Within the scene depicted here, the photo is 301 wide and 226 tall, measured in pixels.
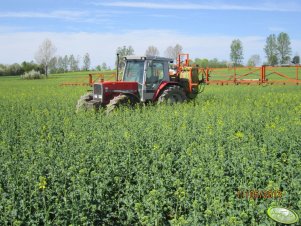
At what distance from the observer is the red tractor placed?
11922 mm

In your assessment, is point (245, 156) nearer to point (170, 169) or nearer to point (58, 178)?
point (170, 169)

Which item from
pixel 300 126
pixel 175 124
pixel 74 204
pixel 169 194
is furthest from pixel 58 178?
pixel 300 126

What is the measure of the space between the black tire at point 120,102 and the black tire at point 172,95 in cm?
105

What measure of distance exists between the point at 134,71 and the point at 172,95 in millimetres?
1507

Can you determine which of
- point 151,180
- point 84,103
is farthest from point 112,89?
point 151,180

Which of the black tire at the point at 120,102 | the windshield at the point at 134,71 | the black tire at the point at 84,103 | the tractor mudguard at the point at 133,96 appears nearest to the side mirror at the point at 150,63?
the windshield at the point at 134,71

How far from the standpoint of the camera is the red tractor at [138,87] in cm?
1192

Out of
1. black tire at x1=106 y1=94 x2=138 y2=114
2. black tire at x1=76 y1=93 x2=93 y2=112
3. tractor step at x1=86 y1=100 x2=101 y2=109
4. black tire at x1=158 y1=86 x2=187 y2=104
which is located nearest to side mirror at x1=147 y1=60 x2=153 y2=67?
black tire at x1=158 y1=86 x2=187 y2=104

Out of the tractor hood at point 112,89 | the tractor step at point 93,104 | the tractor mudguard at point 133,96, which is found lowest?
the tractor step at point 93,104

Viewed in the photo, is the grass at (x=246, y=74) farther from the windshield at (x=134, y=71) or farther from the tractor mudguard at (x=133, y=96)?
the tractor mudguard at (x=133, y=96)

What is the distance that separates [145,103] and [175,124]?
343cm

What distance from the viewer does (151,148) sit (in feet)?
23.1

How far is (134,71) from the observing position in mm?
12719

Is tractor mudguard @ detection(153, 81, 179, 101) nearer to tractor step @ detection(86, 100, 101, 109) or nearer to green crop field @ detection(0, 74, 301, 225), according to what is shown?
tractor step @ detection(86, 100, 101, 109)
